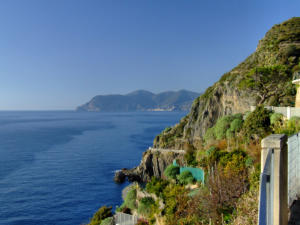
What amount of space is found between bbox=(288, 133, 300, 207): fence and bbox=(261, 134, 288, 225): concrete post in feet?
2.99

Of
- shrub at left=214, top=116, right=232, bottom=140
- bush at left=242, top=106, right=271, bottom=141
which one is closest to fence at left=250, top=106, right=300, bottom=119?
bush at left=242, top=106, right=271, bottom=141

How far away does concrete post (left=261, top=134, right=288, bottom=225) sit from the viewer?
13.3 feet

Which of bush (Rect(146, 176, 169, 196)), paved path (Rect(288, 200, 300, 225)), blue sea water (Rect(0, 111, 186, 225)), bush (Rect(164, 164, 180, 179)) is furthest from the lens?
blue sea water (Rect(0, 111, 186, 225))

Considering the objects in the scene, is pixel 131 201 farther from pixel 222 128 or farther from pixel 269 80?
→ pixel 269 80

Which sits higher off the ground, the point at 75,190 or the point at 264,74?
the point at 264,74

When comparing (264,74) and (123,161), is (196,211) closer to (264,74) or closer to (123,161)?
(264,74)

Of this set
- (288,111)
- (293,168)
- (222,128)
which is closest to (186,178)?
(222,128)

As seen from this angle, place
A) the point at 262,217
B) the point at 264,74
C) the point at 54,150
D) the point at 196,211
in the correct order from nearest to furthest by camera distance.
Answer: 1. the point at 262,217
2. the point at 196,211
3. the point at 264,74
4. the point at 54,150

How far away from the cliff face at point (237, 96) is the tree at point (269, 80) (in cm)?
99

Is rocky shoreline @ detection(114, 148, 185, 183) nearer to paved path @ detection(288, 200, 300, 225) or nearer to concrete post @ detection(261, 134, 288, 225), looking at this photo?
paved path @ detection(288, 200, 300, 225)

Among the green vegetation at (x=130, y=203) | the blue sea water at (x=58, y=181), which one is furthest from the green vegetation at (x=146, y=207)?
the blue sea water at (x=58, y=181)

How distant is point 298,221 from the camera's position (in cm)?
525

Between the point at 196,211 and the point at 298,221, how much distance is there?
4.76 m

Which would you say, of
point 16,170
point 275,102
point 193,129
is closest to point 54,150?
point 16,170
